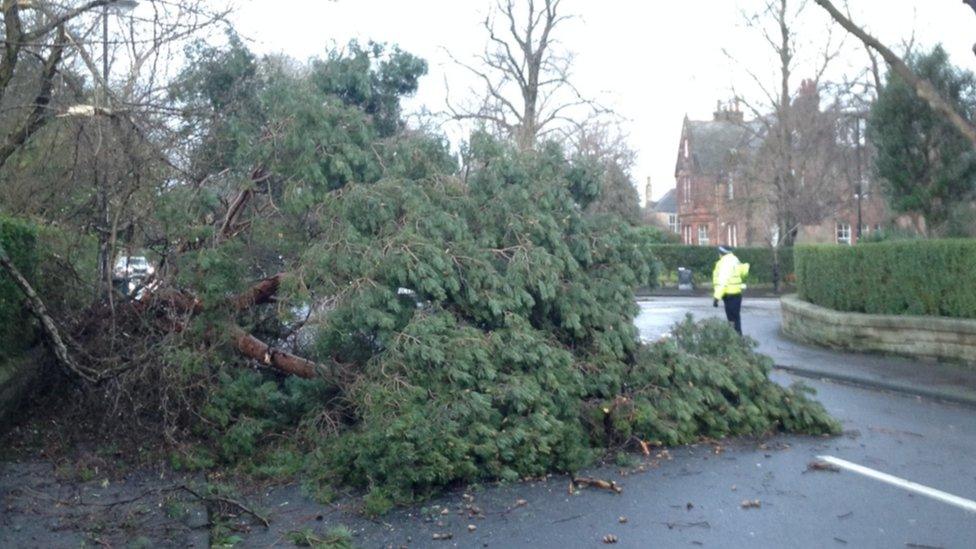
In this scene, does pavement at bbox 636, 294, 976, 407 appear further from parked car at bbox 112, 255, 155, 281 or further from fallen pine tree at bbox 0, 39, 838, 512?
parked car at bbox 112, 255, 155, 281

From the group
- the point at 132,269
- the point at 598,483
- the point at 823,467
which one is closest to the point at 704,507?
the point at 598,483

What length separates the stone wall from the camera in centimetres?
1577

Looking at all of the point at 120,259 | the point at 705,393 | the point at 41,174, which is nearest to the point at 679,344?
the point at 705,393

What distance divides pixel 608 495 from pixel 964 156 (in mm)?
14266

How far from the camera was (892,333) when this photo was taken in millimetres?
17156

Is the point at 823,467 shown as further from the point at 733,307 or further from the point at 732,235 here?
the point at 732,235

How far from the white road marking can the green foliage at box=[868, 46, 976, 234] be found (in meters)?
12.3

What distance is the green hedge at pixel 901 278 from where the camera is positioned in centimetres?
1611

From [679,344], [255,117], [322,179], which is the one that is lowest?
[679,344]

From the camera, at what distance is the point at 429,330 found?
892cm

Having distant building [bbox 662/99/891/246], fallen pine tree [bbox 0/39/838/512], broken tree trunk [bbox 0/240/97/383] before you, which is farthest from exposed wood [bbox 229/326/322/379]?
distant building [bbox 662/99/891/246]

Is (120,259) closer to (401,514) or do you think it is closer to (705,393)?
(401,514)

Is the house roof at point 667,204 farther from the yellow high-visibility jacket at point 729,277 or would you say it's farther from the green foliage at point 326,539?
the green foliage at point 326,539

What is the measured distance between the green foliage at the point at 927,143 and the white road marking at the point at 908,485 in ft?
40.5
